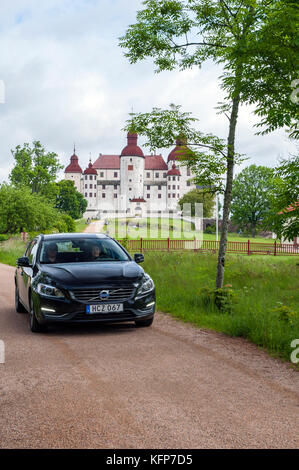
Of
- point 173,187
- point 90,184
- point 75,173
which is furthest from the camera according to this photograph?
point 75,173

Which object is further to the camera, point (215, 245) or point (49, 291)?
point (215, 245)

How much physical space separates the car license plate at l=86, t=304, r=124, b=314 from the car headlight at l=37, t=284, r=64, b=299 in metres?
0.48

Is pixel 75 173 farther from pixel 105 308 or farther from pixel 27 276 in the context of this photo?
pixel 105 308

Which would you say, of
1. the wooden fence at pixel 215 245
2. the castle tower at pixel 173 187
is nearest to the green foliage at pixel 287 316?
the wooden fence at pixel 215 245

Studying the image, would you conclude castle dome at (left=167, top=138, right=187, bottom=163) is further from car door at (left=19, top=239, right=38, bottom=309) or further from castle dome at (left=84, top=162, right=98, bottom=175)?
castle dome at (left=84, top=162, right=98, bottom=175)

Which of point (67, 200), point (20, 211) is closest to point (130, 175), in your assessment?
point (67, 200)

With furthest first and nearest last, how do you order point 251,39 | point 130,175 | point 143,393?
point 130,175 → point 251,39 → point 143,393

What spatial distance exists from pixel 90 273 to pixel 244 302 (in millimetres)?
3642

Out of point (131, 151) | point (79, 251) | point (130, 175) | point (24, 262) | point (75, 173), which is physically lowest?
point (24, 262)

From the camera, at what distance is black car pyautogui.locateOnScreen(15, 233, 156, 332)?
7473 millimetres

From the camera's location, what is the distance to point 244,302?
9898mm

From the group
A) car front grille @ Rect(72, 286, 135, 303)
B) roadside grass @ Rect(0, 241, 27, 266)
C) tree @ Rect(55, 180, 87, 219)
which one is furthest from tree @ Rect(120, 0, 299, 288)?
tree @ Rect(55, 180, 87, 219)

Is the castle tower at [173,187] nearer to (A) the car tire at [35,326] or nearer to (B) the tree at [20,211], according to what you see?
(B) the tree at [20,211]
